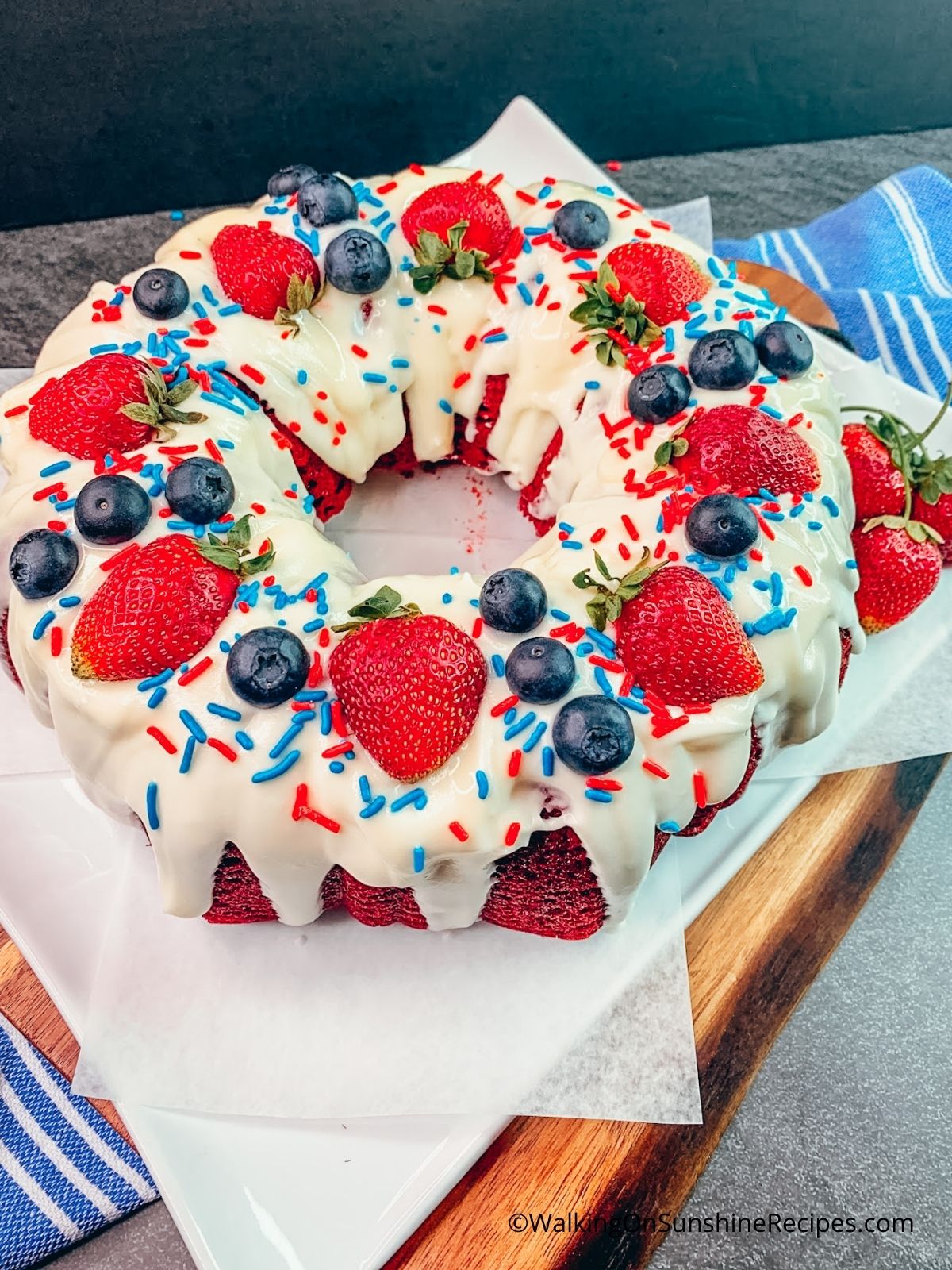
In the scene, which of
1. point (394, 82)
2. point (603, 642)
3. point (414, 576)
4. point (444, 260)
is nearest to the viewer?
point (603, 642)

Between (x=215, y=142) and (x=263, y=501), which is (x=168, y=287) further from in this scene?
(x=215, y=142)

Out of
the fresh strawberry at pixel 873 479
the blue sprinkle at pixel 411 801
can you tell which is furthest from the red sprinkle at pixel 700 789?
the fresh strawberry at pixel 873 479

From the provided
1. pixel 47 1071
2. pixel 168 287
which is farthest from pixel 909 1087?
pixel 168 287

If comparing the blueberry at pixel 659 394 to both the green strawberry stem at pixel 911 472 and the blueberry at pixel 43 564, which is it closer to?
the green strawberry stem at pixel 911 472

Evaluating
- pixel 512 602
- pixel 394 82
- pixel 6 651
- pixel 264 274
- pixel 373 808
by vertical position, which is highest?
pixel 394 82

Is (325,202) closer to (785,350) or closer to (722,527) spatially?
(785,350)

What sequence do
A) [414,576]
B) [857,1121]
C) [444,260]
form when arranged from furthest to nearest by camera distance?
1. [444,260]
2. [857,1121]
3. [414,576]

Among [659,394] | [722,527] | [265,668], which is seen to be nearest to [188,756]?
[265,668]
